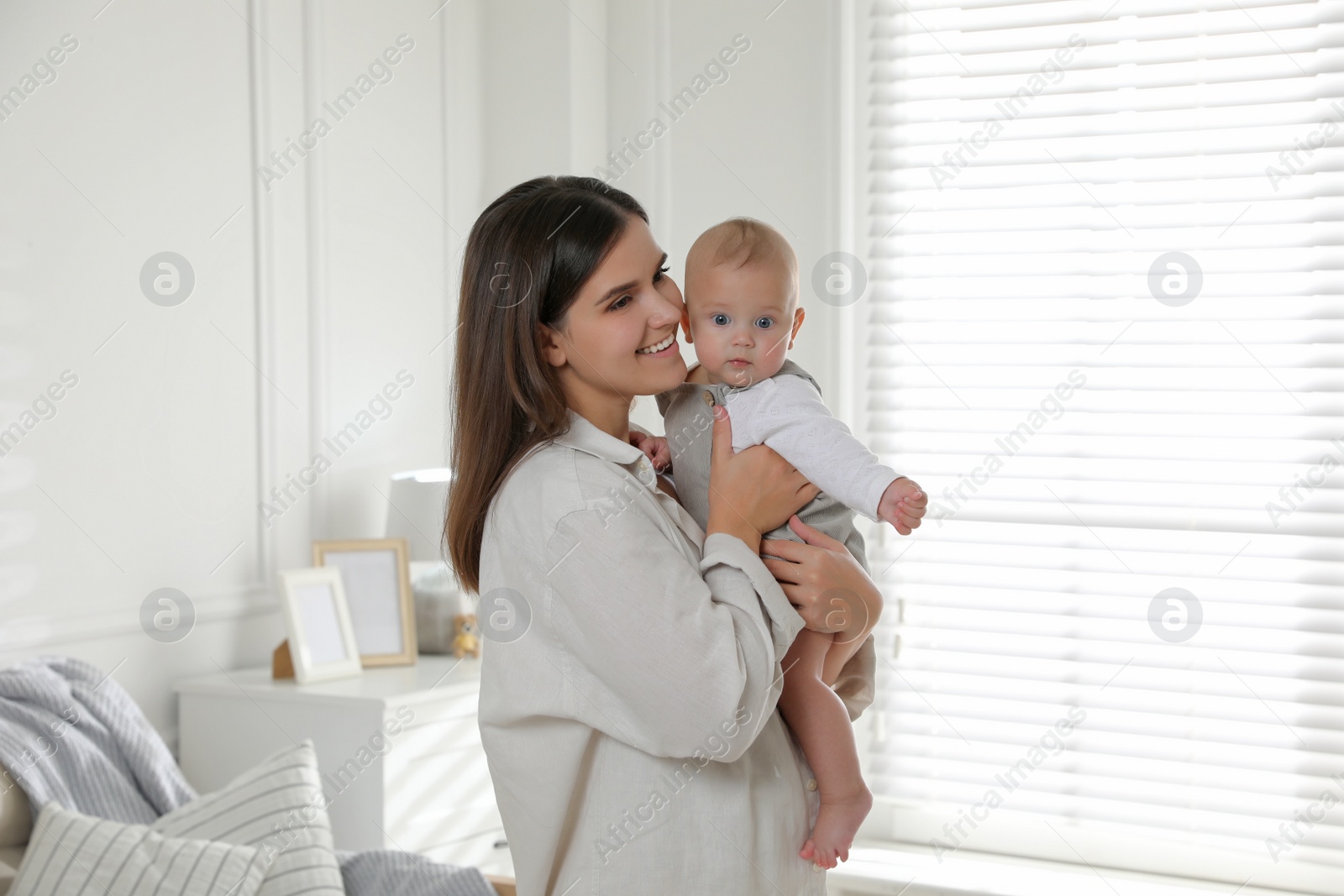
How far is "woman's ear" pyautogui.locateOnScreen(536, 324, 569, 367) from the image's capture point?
1263 millimetres

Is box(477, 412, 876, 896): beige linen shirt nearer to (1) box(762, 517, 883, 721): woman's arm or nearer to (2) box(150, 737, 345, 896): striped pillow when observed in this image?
(1) box(762, 517, 883, 721): woman's arm

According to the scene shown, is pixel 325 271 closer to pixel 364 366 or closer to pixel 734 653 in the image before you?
pixel 364 366

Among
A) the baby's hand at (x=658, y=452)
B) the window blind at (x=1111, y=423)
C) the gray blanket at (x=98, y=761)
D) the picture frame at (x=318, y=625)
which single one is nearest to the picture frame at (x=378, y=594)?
the picture frame at (x=318, y=625)

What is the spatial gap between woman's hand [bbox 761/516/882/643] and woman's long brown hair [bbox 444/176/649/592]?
0.29 meters

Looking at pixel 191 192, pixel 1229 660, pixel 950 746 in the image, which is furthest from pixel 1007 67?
pixel 191 192

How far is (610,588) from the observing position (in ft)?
3.63

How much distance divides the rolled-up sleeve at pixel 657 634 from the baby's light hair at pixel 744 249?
38 centimetres

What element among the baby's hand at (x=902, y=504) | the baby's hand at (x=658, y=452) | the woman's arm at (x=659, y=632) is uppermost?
the baby's hand at (x=658, y=452)

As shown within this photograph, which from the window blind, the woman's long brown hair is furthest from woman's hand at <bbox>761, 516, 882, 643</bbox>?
the window blind

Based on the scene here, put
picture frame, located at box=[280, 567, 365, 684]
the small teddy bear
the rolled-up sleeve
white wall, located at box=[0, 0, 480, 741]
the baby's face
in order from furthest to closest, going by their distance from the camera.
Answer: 1. the small teddy bear
2. picture frame, located at box=[280, 567, 365, 684]
3. white wall, located at box=[0, 0, 480, 741]
4. the baby's face
5. the rolled-up sleeve

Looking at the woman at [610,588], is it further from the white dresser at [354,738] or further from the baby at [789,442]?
the white dresser at [354,738]

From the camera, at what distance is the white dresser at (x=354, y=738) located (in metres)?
2.35

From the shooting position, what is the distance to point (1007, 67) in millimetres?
2898

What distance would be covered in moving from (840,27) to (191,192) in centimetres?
Answer: 172
